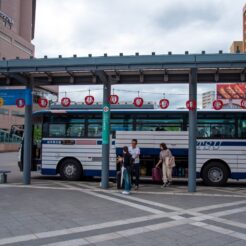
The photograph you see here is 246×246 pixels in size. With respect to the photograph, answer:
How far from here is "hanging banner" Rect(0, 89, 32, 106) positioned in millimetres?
12812

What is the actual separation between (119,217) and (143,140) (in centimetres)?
625

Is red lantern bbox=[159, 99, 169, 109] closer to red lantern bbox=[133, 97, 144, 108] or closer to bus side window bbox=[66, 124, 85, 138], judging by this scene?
red lantern bbox=[133, 97, 144, 108]

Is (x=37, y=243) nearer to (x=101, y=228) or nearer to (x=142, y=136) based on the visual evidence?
(x=101, y=228)

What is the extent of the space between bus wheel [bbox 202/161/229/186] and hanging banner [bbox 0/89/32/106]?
7.32 meters

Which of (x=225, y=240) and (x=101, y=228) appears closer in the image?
(x=225, y=240)

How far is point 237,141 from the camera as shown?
43.4ft

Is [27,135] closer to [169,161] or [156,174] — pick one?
[156,174]

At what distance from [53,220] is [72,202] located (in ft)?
6.94

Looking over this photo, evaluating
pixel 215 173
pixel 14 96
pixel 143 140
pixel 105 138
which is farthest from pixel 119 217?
pixel 14 96

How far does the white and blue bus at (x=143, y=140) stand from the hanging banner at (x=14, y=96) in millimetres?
1836

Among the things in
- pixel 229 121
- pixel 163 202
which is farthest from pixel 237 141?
pixel 163 202

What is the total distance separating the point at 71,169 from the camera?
46.6 ft

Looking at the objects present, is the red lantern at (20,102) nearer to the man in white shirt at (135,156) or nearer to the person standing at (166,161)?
the man in white shirt at (135,156)

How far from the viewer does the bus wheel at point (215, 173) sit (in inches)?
524
